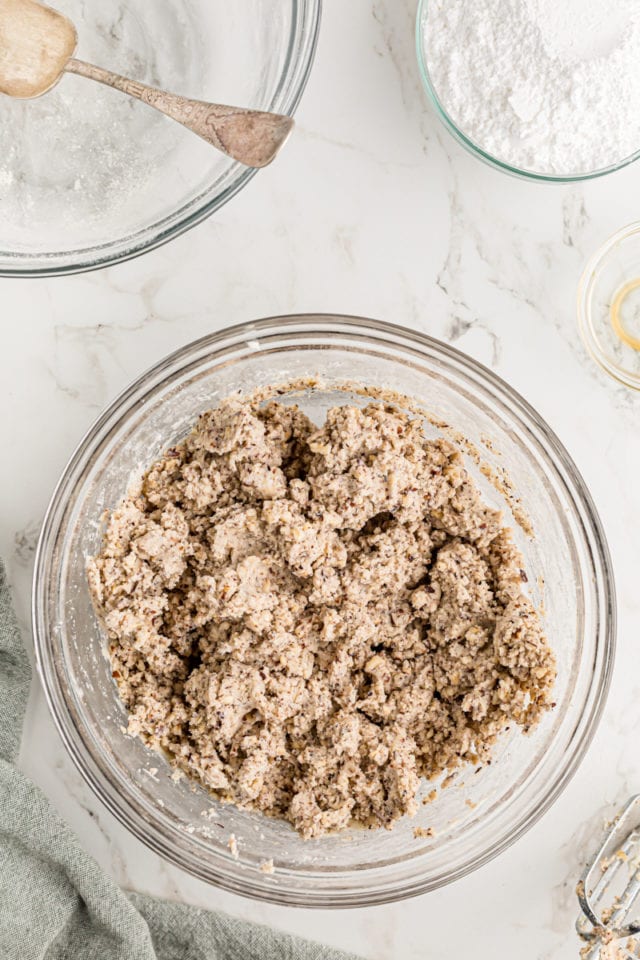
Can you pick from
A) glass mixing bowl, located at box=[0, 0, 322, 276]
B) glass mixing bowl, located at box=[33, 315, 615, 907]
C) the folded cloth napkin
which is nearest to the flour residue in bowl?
glass mixing bowl, located at box=[0, 0, 322, 276]

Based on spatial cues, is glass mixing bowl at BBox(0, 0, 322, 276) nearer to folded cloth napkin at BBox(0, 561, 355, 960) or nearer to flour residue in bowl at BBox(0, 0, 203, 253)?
Result: flour residue in bowl at BBox(0, 0, 203, 253)

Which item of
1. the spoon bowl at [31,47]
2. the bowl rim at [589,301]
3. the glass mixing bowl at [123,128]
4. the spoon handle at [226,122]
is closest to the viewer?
the spoon handle at [226,122]

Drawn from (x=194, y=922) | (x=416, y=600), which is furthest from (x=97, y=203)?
(x=194, y=922)

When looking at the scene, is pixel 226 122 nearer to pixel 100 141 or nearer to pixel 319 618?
pixel 100 141

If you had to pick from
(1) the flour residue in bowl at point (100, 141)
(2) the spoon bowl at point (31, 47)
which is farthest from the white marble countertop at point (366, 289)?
(2) the spoon bowl at point (31, 47)

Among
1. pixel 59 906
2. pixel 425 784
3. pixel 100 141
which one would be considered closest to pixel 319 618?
pixel 425 784

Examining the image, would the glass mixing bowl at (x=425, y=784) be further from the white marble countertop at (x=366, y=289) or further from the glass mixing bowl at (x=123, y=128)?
the glass mixing bowl at (x=123, y=128)

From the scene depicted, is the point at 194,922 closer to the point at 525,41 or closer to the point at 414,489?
the point at 414,489
